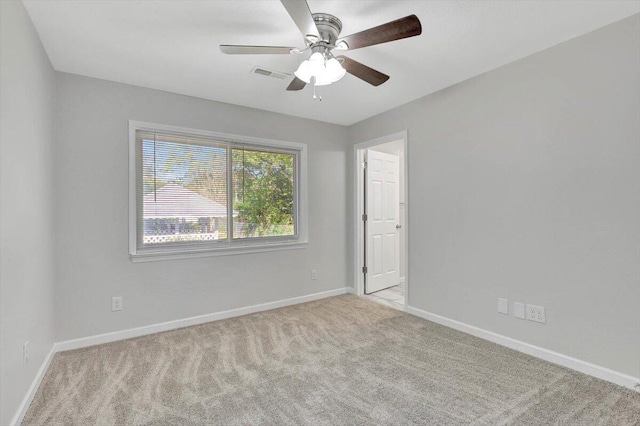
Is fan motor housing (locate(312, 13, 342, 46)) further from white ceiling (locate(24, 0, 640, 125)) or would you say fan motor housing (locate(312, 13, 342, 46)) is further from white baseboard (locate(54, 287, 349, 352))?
white baseboard (locate(54, 287, 349, 352))

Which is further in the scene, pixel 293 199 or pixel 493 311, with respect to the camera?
pixel 293 199

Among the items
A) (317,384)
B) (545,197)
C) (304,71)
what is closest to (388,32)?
(304,71)

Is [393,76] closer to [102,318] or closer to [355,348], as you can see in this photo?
[355,348]

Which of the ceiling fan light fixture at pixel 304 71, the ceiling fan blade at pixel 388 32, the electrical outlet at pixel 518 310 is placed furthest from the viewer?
the electrical outlet at pixel 518 310

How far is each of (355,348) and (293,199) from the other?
78.0 inches

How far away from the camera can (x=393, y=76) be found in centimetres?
279

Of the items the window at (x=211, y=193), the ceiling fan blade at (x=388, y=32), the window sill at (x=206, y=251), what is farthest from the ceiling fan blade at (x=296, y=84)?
the window sill at (x=206, y=251)

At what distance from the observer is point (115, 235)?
283 cm

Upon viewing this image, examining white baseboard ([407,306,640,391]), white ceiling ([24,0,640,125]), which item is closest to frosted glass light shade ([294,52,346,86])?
white ceiling ([24,0,640,125])

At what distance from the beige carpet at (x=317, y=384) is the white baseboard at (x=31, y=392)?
0.05 m

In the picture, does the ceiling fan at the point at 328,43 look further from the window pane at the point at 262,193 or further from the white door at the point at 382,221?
the white door at the point at 382,221

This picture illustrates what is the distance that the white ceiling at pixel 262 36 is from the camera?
186cm

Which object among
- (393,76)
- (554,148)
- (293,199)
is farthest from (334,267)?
(554,148)

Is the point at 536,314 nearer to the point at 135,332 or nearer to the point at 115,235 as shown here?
the point at 135,332
